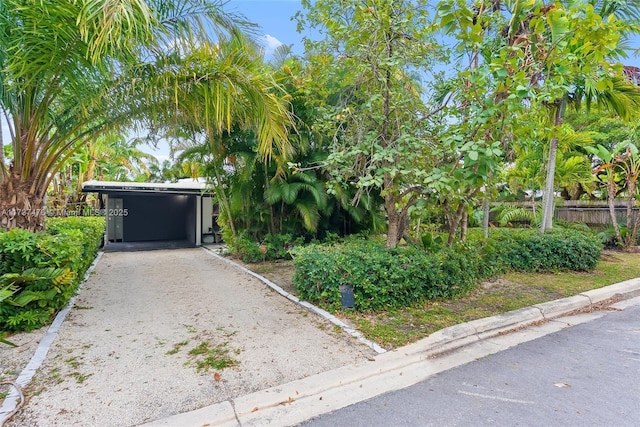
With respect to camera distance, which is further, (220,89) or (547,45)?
(220,89)

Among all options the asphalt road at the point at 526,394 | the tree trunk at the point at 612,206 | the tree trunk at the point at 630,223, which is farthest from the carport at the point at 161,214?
the tree trunk at the point at 630,223

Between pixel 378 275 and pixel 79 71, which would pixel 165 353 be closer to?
pixel 378 275

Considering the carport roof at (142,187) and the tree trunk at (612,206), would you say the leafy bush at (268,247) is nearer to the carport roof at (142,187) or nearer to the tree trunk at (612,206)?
the carport roof at (142,187)

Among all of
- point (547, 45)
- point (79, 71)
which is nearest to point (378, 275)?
point (547, 45)

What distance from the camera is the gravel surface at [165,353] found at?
266 centimetres

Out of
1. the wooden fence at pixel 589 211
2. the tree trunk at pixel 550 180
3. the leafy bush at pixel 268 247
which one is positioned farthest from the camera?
the wooden fence at pixel 589 211

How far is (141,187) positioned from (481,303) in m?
10.6

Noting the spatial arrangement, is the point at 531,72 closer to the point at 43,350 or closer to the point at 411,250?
the point at 411,250

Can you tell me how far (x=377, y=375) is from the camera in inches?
127

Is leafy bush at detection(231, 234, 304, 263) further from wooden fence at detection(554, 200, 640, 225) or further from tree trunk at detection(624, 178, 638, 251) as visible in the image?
wooden fence at detection(554, 200, 640, 225)

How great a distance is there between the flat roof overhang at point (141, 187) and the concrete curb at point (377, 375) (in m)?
8.66

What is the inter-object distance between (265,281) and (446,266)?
Result: 3378 mm

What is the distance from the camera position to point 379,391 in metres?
2.98

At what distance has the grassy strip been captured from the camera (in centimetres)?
411
